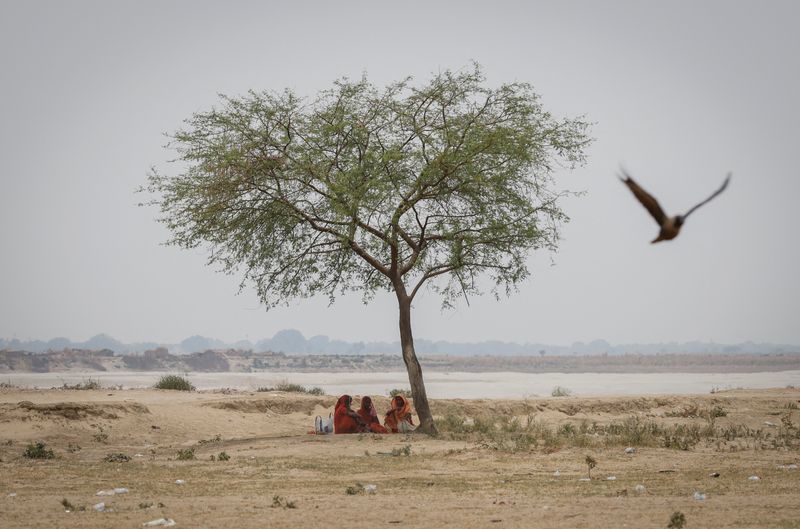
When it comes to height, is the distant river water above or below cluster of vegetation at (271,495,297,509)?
below

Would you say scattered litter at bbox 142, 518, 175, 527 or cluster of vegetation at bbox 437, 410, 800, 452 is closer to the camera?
scattered litter at bbox 142, 518, 175, 527

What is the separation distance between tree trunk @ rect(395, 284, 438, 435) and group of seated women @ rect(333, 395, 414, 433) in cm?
50

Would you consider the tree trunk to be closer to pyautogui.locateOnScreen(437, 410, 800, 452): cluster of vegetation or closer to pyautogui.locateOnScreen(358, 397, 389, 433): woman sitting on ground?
pyautogui.locateOnScreen(437, 410, 800, 452): cluster of vegetation

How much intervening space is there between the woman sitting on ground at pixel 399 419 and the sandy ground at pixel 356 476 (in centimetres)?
105

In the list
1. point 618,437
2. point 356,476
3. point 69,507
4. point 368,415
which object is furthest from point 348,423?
point 69,507

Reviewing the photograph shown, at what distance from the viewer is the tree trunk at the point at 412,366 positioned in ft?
76.6

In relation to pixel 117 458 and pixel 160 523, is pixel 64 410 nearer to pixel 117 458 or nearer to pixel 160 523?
pixel 117 458

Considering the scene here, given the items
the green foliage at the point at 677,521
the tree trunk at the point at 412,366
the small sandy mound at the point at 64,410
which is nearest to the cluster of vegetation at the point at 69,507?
the green foliage at the point at 677,521

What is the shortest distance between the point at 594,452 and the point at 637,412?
1507 centimetres

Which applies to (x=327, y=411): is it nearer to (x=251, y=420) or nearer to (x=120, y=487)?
(x=251, y=420)

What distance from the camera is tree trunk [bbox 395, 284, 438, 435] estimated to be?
2334 cm

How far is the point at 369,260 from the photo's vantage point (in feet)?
76.7

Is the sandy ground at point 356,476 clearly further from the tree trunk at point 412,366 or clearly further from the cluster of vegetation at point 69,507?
the tree trunk at point 412,366

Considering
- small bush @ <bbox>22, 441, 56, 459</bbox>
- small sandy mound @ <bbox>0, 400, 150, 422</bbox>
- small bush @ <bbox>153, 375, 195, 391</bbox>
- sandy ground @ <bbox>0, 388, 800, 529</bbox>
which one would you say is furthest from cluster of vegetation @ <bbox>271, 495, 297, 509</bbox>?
small bush @ <bbox>153, 375, 195, 391</bbox>
